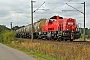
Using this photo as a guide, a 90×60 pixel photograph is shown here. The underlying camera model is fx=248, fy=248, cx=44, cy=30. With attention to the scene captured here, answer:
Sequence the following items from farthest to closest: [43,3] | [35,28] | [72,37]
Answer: [35,28] < [43,3] < [72,37]

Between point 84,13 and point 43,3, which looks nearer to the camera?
point 43,3

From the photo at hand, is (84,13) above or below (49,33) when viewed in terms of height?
above

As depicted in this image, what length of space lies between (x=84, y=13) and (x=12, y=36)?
25518 millimetres

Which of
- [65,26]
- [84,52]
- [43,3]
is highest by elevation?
[43,3]

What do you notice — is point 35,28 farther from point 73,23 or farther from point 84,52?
point 84,52

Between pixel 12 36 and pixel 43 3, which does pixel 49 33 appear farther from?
pixel 12 36

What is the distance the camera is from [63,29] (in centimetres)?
3681

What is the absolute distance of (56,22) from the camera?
1558 inches

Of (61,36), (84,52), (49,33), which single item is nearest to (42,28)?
(49,33)

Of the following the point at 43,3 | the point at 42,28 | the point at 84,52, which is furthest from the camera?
the point at 42,28

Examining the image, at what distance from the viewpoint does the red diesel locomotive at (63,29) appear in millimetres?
35250

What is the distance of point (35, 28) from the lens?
5466 cm

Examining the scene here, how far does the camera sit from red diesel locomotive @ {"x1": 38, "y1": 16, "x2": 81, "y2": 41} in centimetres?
3525

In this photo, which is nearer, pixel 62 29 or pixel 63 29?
pixel 63 29
